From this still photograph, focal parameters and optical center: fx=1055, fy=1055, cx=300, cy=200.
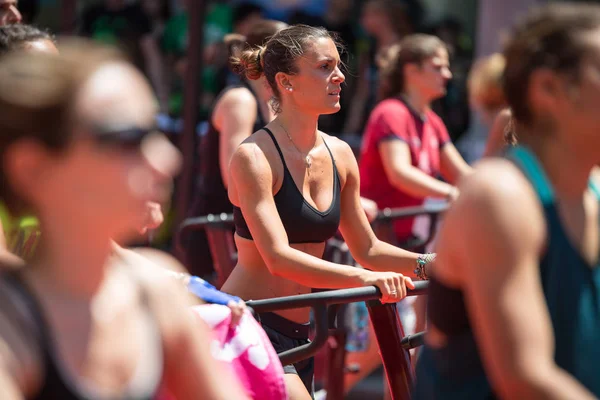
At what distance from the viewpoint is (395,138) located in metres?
5.64

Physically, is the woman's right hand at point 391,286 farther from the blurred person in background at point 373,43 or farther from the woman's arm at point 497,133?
the blurred person in background at point 373,43

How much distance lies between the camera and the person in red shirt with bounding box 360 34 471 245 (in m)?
5.55

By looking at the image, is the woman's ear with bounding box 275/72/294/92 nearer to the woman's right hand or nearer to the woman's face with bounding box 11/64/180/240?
the woman's right hand

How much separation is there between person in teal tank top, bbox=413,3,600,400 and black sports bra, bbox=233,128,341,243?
1.53 m

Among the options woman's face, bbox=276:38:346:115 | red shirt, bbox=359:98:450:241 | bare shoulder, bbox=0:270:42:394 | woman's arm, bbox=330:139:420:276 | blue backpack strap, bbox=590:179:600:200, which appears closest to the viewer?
bare shoulder, bbox=0:270:42:394

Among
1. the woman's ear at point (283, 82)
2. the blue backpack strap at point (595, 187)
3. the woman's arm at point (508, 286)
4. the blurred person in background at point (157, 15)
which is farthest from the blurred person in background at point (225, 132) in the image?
the blurred person in background at point (157, 15)

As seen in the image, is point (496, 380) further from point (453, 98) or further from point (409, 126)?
point (453, 98)

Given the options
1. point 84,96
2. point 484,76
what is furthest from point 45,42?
point 484,76

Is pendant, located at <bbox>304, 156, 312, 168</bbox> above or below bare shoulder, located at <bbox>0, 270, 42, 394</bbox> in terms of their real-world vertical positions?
below

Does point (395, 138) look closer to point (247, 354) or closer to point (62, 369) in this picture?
point (247, 354)

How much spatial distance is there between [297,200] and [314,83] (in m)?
0.49

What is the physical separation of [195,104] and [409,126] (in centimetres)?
320

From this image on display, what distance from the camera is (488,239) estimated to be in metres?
1.89

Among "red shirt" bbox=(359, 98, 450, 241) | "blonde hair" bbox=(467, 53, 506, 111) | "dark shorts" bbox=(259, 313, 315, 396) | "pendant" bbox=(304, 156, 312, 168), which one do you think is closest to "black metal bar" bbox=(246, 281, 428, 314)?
"dark shorts" bbox=(259, 313, 315, 396)
